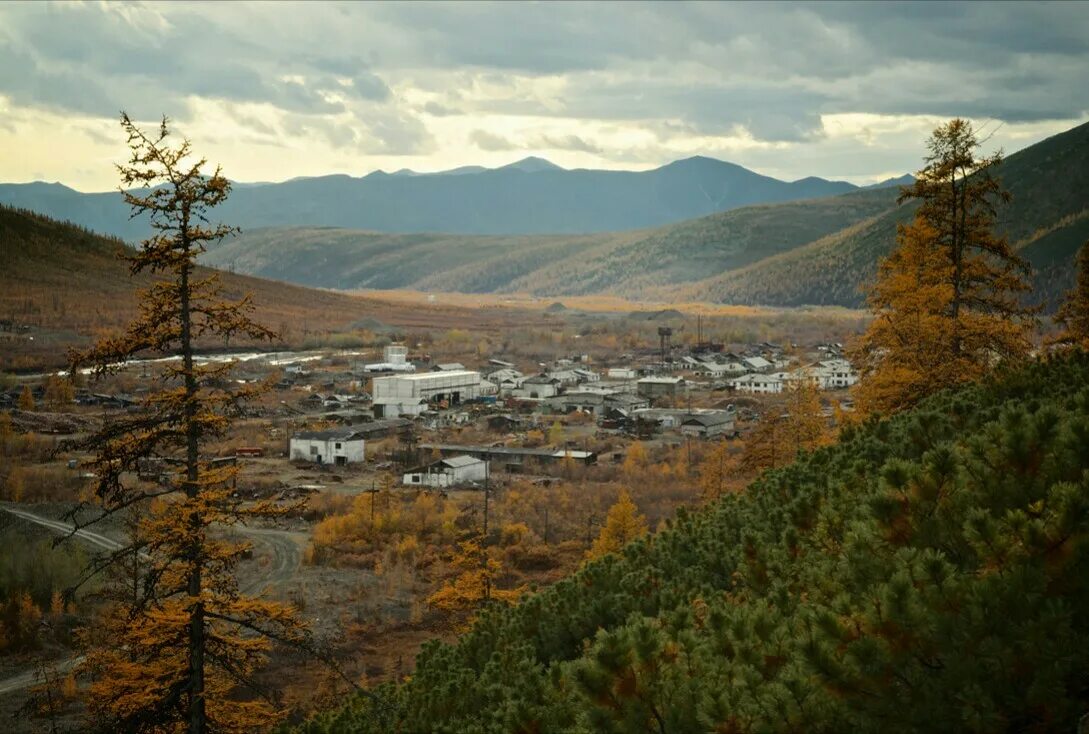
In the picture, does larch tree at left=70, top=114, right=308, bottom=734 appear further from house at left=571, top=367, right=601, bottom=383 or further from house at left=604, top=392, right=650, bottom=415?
house at left=571, top=367, right=601, bottom=383

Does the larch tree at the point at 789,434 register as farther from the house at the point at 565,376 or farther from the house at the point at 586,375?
the house at the point at 586,375

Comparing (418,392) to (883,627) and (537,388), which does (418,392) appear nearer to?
(537,388)

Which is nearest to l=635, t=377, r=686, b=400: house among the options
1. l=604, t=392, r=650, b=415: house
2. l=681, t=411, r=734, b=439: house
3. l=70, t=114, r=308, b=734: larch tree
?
l=604, t=392, r=650, b=415: house

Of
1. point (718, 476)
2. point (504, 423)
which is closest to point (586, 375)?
point (504, 423)

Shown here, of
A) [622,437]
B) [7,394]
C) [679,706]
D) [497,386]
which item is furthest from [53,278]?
[679,706]

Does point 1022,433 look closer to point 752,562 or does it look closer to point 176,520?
point 752,562

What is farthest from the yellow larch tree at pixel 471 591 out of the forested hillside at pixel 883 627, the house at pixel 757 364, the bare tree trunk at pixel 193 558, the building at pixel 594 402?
the house at pixel 757 364
